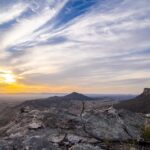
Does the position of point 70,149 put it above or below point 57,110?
below

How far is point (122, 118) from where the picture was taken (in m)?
14.0

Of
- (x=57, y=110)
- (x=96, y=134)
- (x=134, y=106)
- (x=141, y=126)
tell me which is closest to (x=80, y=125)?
(x=96, y=134)

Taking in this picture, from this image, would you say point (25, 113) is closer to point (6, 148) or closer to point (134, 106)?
→ point (6, 148)

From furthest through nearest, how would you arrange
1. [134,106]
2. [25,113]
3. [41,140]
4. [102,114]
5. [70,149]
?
[134,106] → [25,113] → [102,114] → [41,140] → [70,149]

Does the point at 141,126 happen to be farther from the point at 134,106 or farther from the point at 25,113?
the point at 134,106

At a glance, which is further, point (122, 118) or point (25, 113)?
point (25, 113)

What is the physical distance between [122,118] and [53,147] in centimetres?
426

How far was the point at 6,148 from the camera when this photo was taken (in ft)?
35.9

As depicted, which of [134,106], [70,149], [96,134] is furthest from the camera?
[134,106]

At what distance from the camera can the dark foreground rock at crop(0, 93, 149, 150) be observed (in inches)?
440

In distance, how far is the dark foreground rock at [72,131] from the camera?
11.2 m

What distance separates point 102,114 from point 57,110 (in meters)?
2.11

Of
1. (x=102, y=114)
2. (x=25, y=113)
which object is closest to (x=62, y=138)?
(x=102, y=114)

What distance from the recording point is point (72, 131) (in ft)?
40.5
